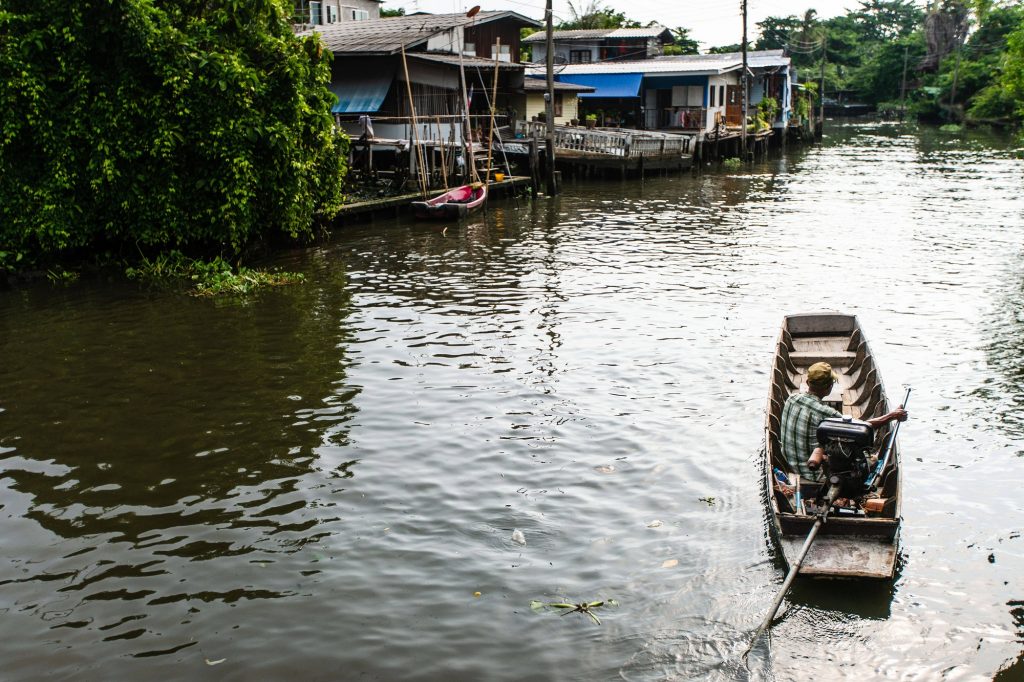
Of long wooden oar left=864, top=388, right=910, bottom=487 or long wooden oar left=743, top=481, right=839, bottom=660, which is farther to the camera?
long wooden oar left=864, top=388, right=910, bottom=487

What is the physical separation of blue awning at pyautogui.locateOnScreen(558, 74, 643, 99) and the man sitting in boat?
44750mm

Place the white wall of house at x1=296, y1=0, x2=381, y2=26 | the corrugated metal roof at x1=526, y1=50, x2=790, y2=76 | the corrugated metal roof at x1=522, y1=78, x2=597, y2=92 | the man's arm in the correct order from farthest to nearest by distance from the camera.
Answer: the corrugated metal roof at x1=526, y1=50, x2=790, y2=76, the white wall of house at x1=296, y1=0, x2=381, y2=26, the corrugated metal roof at x1=522, y1=78, x2=597, y2=92, the man's arm

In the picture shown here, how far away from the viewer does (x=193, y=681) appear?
635 centimetres

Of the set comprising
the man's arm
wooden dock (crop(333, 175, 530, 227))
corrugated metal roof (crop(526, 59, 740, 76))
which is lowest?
the man's arm

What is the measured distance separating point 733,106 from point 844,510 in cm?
5251

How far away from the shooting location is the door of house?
5584 centimetres

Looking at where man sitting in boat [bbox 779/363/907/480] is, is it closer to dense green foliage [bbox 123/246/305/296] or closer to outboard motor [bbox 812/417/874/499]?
outboard motor [bbox 812/417/874/499]

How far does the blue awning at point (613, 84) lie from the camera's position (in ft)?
170

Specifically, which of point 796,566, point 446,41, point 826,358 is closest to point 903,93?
point 446,41

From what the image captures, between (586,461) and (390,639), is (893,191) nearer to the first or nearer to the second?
(586,461)

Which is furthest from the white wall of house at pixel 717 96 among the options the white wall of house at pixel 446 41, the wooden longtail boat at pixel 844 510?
the wooden longtail boat at pixel 844 510

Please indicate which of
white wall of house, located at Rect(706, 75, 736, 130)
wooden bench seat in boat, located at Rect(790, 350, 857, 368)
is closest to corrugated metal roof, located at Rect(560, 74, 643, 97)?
white wall of house, located at Rect(706, 75, 736, 130)

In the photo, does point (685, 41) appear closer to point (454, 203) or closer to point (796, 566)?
point (454, 203)

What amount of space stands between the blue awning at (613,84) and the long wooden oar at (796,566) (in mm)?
45664
